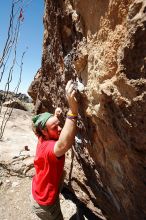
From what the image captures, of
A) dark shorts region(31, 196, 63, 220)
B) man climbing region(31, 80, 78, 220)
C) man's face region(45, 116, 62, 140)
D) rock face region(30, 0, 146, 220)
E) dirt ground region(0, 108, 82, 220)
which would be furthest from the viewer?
dirt ground region(0, 108, 82, 220)

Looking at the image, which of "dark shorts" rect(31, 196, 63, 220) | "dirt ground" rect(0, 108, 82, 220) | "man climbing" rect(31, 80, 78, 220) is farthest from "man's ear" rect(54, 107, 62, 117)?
"dirt ground" rect(0, 108, 82, 220)

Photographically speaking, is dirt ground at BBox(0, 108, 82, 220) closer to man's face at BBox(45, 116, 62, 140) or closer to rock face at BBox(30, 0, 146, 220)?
rock face at BBox(30, 0, 146, 220)

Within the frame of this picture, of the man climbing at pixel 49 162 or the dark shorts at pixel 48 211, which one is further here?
the dark shorts at pixel 48 211

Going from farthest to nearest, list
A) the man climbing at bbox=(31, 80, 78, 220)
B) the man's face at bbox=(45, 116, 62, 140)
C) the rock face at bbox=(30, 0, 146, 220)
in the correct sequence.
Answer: the man's face at bbox=(45, 116, 62, 140), the man climbing at bbox=(31, 80, 78, 220), the rock face at bbox=(30, 0, 146, 220)

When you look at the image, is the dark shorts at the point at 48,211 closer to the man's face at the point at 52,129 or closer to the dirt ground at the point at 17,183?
the dirt ground at the point at 17,183

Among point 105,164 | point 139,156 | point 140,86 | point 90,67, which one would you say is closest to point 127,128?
point 139,156

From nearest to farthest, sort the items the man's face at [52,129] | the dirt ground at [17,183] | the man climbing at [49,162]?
1. the man climbing at [49,162]
2. the man's face at [52,129]
3. the dirt ground at [17,183]

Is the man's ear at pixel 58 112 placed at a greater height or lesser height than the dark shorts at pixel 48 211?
greater

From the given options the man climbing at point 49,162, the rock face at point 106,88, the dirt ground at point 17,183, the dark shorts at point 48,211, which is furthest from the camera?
the dirt ground at point 17,183

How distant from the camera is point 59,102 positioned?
3.00m

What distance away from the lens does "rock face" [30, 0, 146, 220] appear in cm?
145

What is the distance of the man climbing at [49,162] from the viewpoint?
2352 mm

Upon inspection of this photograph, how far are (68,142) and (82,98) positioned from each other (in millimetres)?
390

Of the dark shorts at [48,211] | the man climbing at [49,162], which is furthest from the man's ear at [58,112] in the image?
the dark shorts at [48,211]
